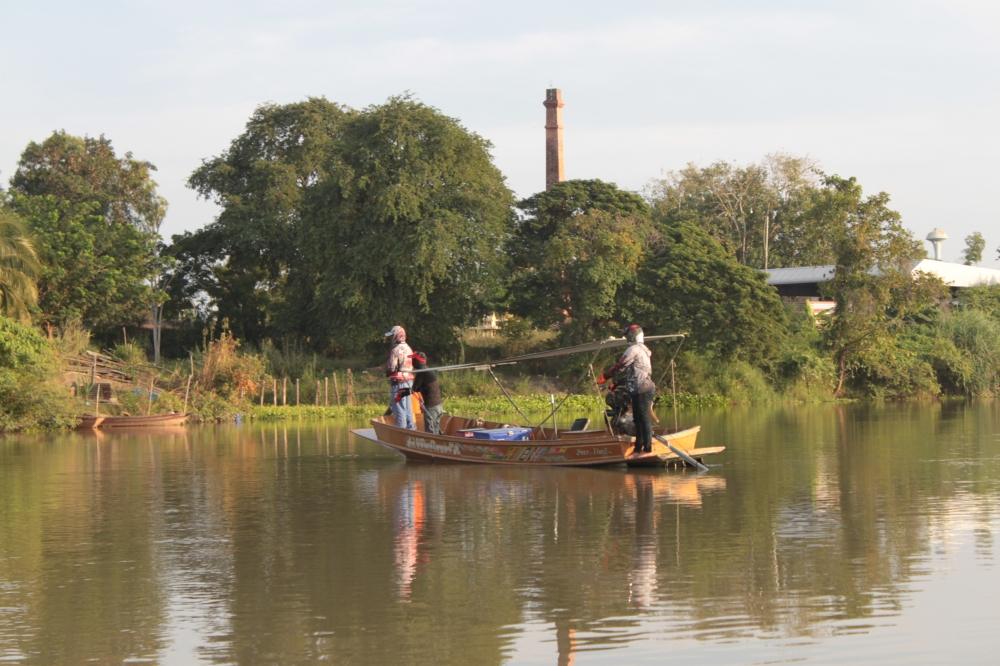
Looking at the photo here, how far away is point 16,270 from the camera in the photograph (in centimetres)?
4044

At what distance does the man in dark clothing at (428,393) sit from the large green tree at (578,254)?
23.9 m

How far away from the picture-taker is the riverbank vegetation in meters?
47.8

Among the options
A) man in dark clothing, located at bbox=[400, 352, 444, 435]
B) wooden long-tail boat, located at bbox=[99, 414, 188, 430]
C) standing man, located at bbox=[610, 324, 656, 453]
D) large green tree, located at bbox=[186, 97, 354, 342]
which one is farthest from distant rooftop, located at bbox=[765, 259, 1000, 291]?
standing man, located at bbox=[610, 324, 656, 453]

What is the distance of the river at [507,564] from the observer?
9414mm

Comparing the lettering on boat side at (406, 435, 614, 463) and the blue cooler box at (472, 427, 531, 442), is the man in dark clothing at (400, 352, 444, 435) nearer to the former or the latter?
the lettering on boat side at (406, 435, 614, 463)

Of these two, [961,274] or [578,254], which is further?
[961,274]

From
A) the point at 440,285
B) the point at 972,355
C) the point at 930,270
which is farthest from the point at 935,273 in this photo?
the point at 440,285

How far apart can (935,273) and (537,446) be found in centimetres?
4867

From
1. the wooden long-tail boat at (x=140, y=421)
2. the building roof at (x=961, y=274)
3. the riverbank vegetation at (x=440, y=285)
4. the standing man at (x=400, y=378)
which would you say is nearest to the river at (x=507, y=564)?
the standing man at (x=400, y=378)

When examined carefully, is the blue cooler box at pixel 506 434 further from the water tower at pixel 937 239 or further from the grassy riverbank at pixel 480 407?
the water tower at pixel 937 239

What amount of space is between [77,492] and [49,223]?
31.0 metres

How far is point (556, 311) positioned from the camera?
50.2 m

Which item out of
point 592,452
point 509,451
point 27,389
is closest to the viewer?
point 592,452

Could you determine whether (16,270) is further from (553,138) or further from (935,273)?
(935,273)
